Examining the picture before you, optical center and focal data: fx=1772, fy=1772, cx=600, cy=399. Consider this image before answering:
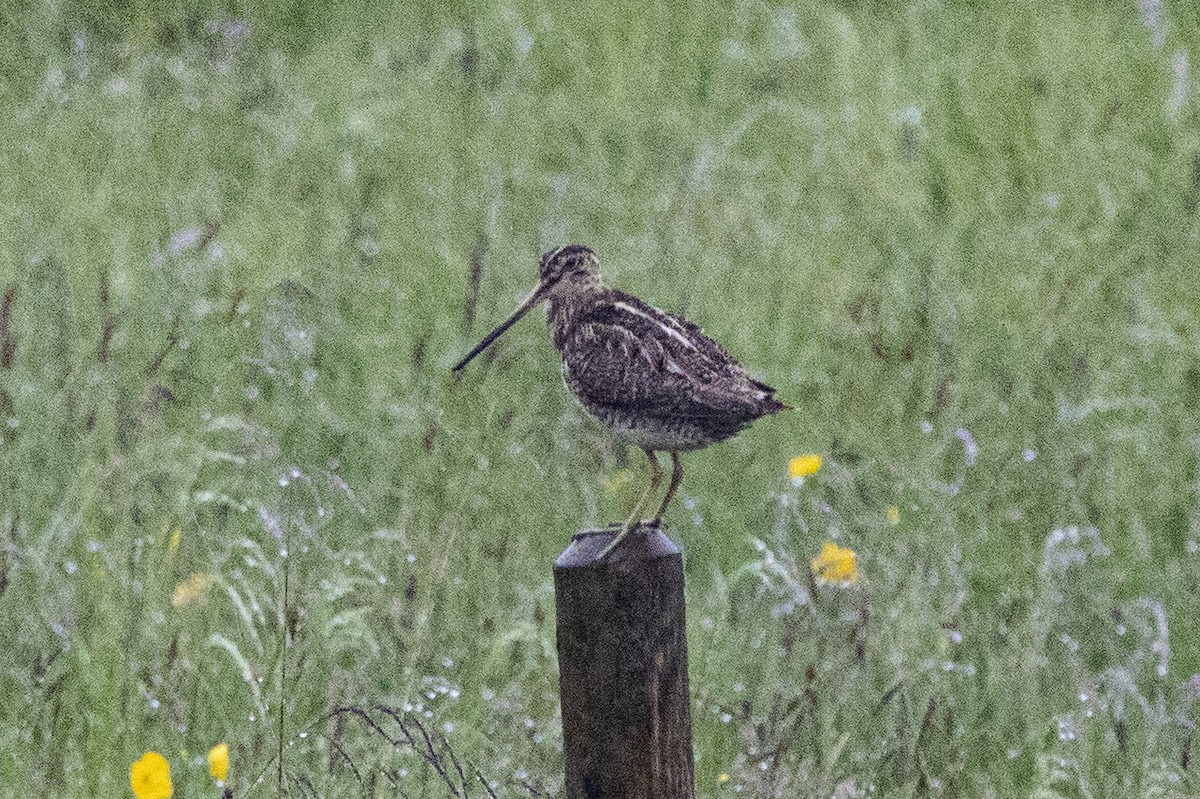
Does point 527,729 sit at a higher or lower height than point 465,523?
lower

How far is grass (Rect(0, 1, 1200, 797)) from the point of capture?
9.97 feet

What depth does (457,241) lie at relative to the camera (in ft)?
16.4

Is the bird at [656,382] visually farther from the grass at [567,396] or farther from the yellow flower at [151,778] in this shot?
the yellow flower at [151,778]

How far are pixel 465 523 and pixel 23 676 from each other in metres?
0.94

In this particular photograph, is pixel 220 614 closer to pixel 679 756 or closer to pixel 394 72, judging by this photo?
pixel 679 756

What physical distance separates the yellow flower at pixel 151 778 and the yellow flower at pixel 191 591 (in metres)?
0.55

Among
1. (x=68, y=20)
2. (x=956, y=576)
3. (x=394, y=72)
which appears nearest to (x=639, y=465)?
(x=956, y=576)

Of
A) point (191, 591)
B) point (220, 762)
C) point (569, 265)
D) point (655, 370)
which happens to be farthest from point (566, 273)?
point (220, 762)

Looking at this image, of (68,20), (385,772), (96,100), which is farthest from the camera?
(68,20)

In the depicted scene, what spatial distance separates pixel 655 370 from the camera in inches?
103

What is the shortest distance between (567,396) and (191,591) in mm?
1163

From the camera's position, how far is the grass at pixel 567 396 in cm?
304

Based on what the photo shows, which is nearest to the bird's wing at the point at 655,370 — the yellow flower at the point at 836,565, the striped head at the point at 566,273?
the striped head at the point at 566,273

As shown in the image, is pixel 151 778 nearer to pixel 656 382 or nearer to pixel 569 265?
pixel 656 382
